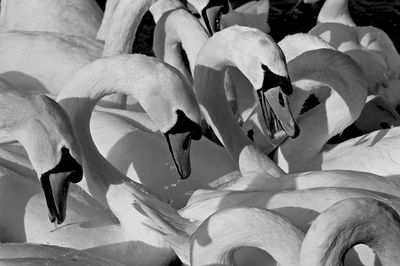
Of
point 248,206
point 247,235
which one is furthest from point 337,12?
point 247,235

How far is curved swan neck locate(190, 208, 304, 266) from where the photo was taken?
19.5 feet

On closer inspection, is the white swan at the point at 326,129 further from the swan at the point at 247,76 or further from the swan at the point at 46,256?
the swan at the point at 46,256

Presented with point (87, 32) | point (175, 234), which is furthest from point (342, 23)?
point (175, 234)

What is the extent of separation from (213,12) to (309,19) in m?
3.26

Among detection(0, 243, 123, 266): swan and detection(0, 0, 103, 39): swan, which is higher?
detection(0, 243, 123, 266): swan

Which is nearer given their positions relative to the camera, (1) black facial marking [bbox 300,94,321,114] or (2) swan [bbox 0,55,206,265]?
(2) swan [bbox 0,55,206,265]

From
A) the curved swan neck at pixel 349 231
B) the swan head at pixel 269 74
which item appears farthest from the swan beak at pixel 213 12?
the curved swan neck at pixel 349 231

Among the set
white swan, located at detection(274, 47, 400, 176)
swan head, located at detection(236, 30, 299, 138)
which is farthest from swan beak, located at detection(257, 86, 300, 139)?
white swan, located at detection(274, 47, 400, 176)

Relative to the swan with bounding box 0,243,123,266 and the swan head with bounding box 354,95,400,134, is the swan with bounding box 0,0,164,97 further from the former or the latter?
the swan with bounding box 0,243,123,266

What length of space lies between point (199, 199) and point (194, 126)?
41 centimetres

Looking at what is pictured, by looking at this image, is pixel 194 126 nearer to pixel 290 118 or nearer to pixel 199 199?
pixel 199 199

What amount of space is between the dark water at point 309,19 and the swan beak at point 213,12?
2.42 metres

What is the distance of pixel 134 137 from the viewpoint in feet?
25.9

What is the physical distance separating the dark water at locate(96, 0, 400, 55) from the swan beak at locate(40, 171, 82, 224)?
4856 mm
